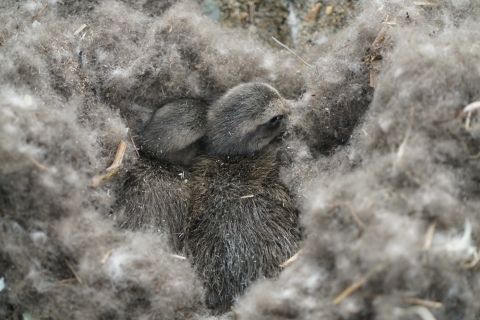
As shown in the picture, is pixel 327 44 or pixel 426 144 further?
pixel 327 44

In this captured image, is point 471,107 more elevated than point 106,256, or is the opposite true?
point 471,107

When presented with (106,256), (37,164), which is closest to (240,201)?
(106,256)

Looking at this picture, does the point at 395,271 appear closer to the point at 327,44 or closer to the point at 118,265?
the point at 118,265

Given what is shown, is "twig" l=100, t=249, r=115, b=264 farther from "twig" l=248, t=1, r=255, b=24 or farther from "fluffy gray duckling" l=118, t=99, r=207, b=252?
"twig" l=248, t=1, r=255, b=24

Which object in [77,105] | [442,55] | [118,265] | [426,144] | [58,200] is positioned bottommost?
[118,265]

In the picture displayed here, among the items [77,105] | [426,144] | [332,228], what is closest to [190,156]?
[77,105]

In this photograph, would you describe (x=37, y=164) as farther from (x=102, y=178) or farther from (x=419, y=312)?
(x=419, y=312)

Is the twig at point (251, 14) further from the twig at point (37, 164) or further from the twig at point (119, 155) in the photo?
the twig at point (37, 164)
